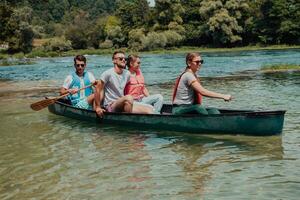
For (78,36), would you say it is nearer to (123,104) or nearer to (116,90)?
(116,90)

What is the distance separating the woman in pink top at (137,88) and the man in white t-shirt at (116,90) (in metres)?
0.23

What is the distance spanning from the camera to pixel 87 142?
31.6 feet

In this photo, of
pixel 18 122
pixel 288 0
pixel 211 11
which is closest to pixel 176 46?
pixel 211 11

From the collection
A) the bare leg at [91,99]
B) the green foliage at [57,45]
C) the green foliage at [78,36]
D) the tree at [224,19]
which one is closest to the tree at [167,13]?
the tree at [224,19]

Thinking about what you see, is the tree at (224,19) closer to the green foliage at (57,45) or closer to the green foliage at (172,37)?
the green foliage at (172,37)

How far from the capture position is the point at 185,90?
9.70 meters

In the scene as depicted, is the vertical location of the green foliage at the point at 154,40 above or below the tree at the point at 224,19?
below

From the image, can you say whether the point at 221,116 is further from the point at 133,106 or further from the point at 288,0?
the point at 288,0

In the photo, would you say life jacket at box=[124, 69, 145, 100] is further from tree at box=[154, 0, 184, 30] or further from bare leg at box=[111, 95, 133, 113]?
tree at box=[154, 0, 184, 30]

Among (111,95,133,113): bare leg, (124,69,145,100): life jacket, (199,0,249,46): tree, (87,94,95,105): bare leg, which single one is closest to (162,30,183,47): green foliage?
(199,0,249,46): tree

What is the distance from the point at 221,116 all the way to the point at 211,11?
6469 cm

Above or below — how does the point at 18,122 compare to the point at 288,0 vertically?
below

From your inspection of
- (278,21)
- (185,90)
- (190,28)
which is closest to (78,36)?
(190,28)

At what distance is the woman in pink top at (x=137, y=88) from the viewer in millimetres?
11008
